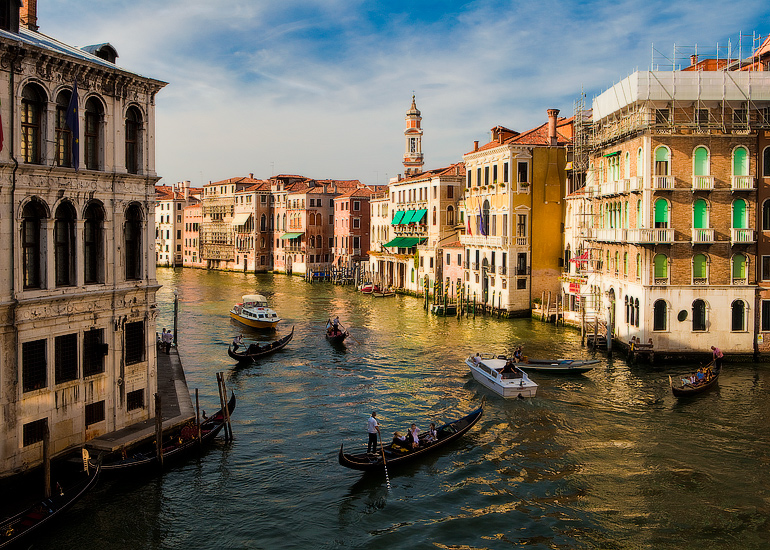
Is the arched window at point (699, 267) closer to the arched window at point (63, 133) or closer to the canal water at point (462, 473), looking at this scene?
the canal water at point (462, 473)

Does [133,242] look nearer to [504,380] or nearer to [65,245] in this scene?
[65,245]

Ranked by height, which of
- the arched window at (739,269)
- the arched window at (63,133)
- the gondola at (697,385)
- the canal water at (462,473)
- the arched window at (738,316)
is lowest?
the canal water at (462,473)

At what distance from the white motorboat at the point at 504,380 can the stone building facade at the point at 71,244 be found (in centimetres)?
1065

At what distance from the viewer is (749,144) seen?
26094 millimetres

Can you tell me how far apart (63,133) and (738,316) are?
23283mm

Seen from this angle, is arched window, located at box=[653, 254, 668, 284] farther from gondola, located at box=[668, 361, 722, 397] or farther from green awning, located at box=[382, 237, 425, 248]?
green awning, located at box=[382, 237, 425, 248]

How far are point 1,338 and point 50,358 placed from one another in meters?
1.12

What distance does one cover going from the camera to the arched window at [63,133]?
14.4m

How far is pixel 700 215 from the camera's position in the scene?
2631cm

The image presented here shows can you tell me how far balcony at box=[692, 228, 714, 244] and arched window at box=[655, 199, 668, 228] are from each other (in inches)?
42.2

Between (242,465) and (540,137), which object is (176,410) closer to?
(242,465)

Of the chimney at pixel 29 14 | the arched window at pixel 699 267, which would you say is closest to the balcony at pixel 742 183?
the arched window at pixel 699 267

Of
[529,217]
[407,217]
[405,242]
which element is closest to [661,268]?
[529,217]

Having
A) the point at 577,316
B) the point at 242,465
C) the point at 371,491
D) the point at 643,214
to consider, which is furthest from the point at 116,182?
the point at 577,316
